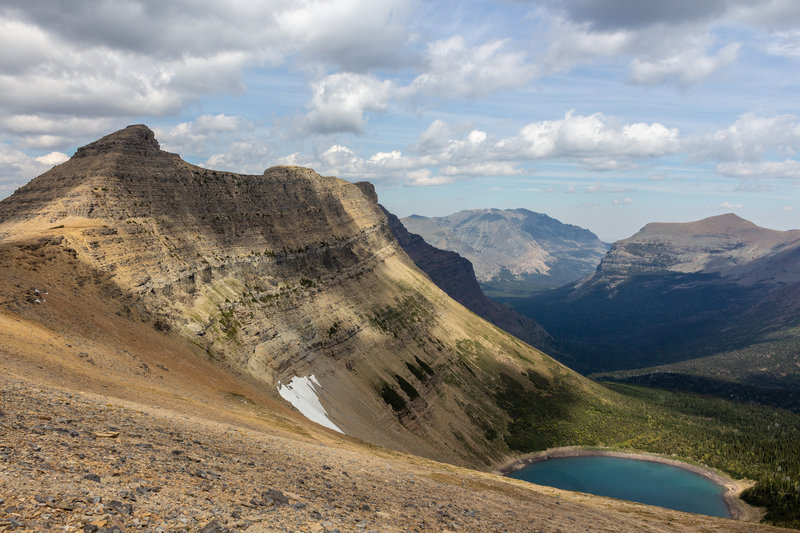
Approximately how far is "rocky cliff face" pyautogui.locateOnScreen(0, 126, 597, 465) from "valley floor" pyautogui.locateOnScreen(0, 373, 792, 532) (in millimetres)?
37954

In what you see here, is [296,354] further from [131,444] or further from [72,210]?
[131,444]

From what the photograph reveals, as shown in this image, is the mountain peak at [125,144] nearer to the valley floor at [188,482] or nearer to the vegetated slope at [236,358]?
the vegetated slope at [236,358]

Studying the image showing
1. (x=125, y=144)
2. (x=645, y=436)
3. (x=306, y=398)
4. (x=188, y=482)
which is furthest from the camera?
(x=645, y=436)

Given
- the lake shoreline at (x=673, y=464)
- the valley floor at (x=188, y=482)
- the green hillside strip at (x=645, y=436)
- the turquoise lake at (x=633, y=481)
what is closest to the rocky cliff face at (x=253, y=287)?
the lake shoreline at (x=673, y=464)

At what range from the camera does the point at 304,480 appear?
117 feet

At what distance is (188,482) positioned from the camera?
2709cm

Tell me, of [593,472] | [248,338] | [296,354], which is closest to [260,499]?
[248,338]

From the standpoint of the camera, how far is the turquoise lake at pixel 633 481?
133875 mm

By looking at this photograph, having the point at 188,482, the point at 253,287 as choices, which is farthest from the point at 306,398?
the point at 188,482

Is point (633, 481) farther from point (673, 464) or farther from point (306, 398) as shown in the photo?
point (306, 398)

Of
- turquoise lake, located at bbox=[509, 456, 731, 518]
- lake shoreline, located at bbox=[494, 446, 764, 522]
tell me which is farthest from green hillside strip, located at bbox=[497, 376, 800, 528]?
turquoise lake, located at bbox=[509, 456, 731, 518]

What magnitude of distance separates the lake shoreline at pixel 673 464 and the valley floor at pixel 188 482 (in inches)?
4058

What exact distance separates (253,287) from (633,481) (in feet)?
444

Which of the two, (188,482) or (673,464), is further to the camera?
(673,464)
